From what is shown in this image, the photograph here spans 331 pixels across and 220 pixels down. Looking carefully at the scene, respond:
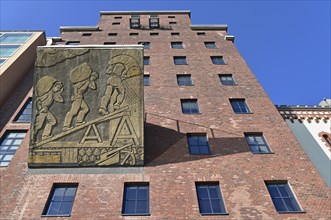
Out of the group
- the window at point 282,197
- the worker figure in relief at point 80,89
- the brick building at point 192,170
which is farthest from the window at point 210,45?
the window at point 282,197

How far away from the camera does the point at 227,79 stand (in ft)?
66.7

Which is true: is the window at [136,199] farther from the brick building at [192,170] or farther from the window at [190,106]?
the window at [190,106]

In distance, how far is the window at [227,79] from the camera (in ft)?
65.1

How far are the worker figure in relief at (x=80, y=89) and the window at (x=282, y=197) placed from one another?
9366 mm

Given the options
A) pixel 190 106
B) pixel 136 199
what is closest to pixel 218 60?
pixel 190 106

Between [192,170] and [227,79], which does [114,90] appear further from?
[227,79]

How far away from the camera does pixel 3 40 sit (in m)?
23.1

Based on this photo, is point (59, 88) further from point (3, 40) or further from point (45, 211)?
point (3, 40)

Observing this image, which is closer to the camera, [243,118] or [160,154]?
[160,154]

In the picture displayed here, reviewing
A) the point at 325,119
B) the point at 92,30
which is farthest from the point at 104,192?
the point at 92,30

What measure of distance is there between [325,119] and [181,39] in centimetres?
1408

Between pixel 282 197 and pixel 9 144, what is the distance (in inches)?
549

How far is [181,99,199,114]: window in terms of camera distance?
17.3 meters

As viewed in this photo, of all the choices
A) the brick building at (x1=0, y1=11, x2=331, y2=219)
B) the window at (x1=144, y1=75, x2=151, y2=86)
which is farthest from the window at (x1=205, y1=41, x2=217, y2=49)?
the window at (x1=144, y1=75, x2=151, y2=86)
